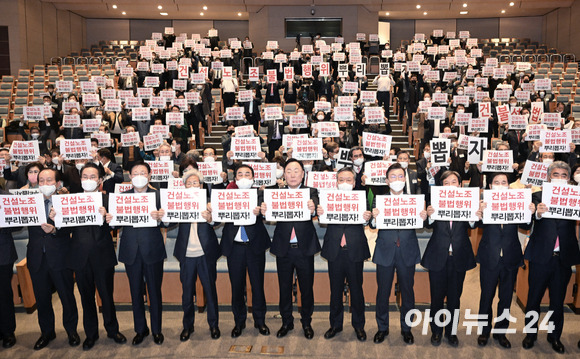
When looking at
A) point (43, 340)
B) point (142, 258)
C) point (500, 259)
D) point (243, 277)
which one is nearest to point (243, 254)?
point (243, 277)

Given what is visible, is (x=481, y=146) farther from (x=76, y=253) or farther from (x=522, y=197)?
(x=76, y=253)

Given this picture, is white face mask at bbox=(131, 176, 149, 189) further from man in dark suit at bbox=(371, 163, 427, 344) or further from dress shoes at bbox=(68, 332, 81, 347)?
man in dark suit at bbox=(371, 163, 427, 344)

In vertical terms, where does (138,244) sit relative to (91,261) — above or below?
above

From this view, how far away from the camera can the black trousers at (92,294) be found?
4805 mm

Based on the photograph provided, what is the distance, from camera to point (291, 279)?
509cm

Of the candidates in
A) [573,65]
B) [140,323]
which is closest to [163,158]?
[140,323]

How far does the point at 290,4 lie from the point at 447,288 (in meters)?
18.8

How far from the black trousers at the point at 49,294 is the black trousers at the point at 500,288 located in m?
3.94

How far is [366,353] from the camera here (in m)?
4.80

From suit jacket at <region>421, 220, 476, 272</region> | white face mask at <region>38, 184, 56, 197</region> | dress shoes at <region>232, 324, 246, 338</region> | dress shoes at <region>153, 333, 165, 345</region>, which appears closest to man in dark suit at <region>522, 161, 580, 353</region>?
suit jacket at <region>421, 220, 476, 272</region>

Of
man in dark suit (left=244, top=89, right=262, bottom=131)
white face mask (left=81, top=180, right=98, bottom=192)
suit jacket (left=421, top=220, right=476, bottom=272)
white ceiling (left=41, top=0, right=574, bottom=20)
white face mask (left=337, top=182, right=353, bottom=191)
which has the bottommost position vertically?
suit jacket (left=421, top=220, right=476, bottom=272)

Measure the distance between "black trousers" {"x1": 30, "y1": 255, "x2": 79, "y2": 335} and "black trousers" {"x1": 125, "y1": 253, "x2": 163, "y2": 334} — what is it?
0.59m

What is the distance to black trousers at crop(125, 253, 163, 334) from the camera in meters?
4.88

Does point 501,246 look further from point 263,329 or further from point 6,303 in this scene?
point 6,303
